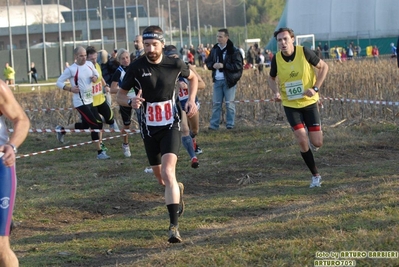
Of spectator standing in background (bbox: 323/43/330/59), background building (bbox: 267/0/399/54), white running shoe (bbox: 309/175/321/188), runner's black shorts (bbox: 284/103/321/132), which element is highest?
background building (bbox: 267/0/399/54)

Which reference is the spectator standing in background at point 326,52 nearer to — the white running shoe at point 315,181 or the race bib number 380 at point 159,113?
the white running shoe at point 315,181

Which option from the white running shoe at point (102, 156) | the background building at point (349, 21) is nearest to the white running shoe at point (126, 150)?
the white running shoe at point (102, 156)

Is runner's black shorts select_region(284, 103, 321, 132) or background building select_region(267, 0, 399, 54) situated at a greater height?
background building select_region(267, 0, 399, 54)

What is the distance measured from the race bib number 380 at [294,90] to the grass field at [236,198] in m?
1.29

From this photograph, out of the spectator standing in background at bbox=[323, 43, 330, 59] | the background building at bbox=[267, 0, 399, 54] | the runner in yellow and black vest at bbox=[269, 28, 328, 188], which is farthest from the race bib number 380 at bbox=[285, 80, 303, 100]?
the background building at bbox=[267, 0, 399, 54]

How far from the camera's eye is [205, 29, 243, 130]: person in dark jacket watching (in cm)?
1766

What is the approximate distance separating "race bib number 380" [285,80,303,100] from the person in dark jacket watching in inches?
249

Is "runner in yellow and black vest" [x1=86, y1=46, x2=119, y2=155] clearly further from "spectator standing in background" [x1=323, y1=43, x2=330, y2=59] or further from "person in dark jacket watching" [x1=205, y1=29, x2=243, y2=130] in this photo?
"spectator standing in background" [x1=323, y1=43, x2=330, y2=59]

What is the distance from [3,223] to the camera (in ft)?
19.4

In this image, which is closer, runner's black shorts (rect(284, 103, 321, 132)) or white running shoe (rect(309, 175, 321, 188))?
runner's black shorts (rect(284, 103, 321, 132))

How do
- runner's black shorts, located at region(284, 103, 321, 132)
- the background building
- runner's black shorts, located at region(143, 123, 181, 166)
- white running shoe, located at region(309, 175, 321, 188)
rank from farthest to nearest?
1. the background building
2. white running shoe, located at region(309, 175, 321, 188)
3. runner's black shorts, located at region(284, 103, 321, 132)
4. runner's black shorts, located at region(143, 123, 181, 166)

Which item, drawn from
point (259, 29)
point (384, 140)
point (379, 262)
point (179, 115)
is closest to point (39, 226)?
point (179, 115)

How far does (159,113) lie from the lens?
334 inches

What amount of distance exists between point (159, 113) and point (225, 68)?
30.8 ft
